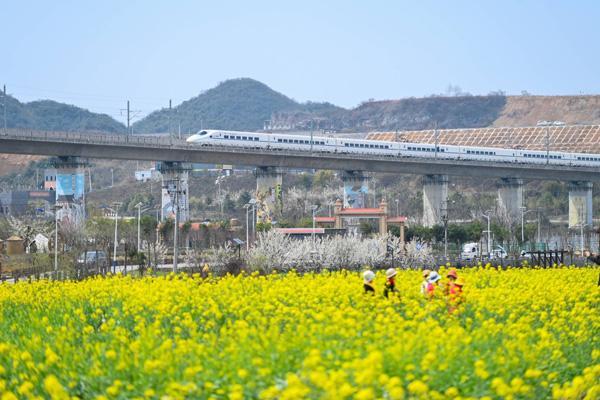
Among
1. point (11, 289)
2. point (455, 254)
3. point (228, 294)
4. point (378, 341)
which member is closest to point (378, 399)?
point (378, 341)

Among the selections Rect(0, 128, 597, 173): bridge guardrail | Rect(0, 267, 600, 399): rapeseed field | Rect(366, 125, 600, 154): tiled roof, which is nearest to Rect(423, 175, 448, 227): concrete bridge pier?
Rect(0, 128, 597, 173): bridge guardrail

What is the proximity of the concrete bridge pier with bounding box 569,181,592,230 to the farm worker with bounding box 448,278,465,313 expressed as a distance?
79645mm

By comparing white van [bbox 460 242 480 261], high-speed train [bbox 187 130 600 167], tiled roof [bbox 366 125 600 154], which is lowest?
white van [bbox 460 242 480 261]

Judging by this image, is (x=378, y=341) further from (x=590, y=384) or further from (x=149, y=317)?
(x=149, y=317)

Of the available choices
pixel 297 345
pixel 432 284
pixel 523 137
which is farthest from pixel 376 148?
pixel 523 137

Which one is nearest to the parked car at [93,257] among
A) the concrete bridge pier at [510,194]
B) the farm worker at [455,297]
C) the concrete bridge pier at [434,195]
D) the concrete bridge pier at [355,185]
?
the farm worker at [455,297]

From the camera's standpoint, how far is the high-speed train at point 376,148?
81.6 metres

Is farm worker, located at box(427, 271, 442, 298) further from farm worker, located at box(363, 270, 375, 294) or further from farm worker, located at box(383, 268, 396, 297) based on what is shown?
farm worker, located at box(363, 270, 375, 294)

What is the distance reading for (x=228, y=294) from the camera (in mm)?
19547

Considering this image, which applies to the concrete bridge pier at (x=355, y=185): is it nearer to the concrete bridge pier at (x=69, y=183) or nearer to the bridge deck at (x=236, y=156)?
the bridge deck at (x=236, y=156)

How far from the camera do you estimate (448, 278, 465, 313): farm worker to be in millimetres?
17688

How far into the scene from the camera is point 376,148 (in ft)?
300

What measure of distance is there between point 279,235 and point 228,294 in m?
33.1

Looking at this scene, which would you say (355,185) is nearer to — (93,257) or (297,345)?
(93,257)
